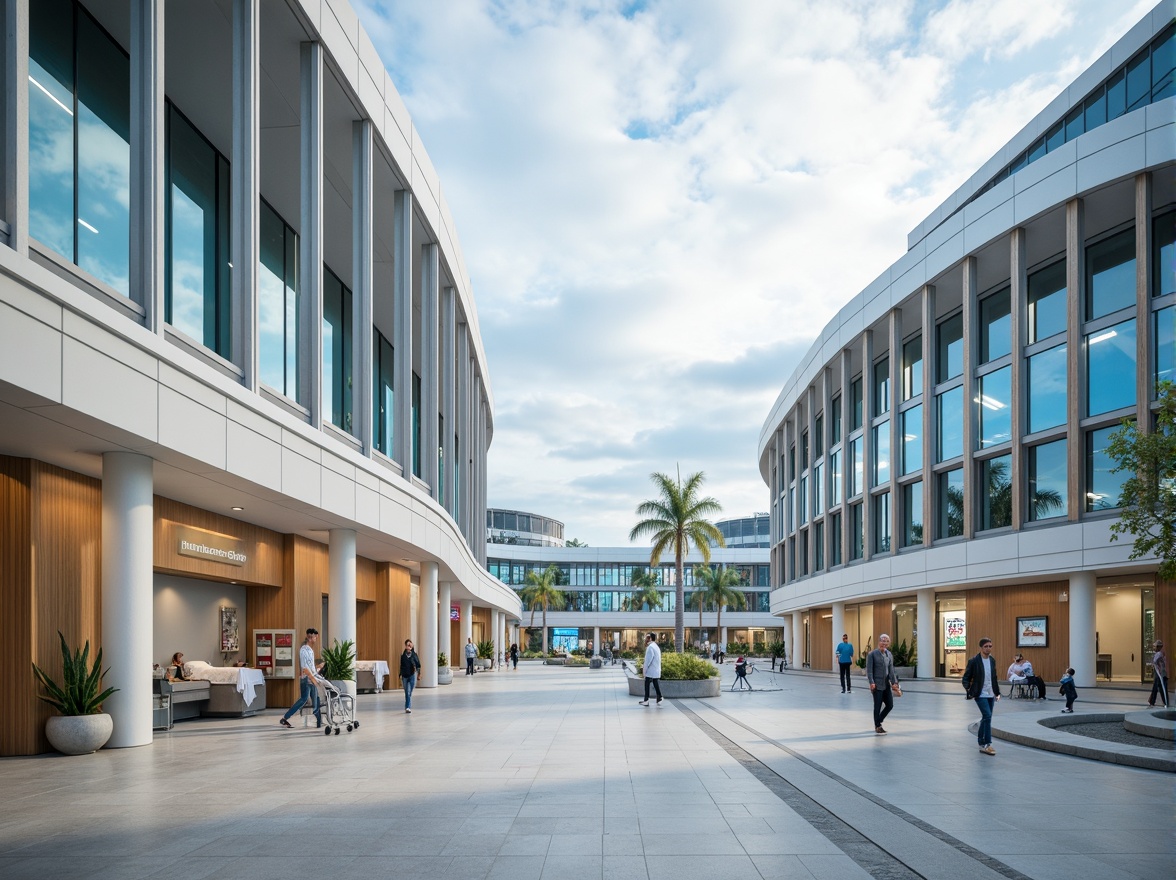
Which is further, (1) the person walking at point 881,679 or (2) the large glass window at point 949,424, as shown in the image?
(2) the large glass window at point 949,424

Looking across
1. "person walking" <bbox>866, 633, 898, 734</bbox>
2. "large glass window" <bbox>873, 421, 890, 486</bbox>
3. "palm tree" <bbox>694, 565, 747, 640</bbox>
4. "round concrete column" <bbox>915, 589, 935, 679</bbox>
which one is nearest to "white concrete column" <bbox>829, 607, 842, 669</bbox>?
"large glass window" <bbox>873, 421, 890, 486</bbox>

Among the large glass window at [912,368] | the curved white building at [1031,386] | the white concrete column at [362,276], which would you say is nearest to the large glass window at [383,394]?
the white concrete column at [362,276]

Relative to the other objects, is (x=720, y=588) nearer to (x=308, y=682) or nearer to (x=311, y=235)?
(x=311, y=235)

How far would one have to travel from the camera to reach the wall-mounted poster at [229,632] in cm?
2269

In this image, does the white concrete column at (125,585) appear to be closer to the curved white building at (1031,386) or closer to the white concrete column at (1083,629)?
the curved white building at (1031,386)

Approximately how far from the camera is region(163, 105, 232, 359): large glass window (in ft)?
60.7

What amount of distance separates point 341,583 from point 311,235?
7.99 meters

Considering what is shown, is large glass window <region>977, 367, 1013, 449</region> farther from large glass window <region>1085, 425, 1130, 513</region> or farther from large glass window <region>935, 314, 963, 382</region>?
large glass window <region>1085, 425, 1130, 513</region>

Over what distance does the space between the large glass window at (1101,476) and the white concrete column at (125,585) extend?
83.8 feet

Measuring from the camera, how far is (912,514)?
4059 centimetres

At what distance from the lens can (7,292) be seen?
35.1 ft

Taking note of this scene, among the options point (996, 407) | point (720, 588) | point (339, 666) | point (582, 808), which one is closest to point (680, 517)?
point (996, 407)

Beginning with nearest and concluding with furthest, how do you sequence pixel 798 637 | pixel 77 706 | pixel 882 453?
pixel 77 706 → pixel 882 453 → pixel 798 637

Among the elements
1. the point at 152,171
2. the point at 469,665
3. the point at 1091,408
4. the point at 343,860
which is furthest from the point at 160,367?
the point at 469,665
